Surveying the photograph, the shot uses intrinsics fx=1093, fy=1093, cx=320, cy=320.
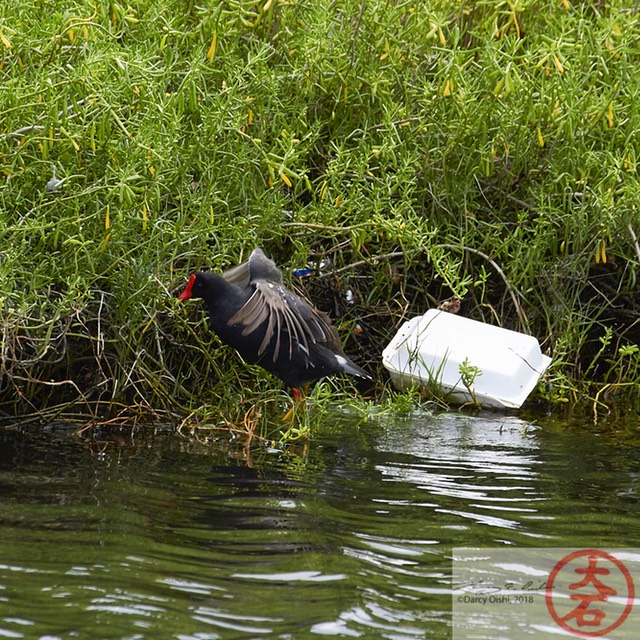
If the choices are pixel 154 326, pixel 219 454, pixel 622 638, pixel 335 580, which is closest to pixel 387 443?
pixel 219 454

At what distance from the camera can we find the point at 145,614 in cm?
341

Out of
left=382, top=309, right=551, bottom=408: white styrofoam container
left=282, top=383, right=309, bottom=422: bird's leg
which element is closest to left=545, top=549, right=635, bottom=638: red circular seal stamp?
left=282, top=383, right=309, bottom=422: bird's leg

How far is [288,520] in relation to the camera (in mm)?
4426

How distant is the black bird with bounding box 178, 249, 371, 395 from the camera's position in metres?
5.68

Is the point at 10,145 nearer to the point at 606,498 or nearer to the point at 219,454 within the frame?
the point at 219,454

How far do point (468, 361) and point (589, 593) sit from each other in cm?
287

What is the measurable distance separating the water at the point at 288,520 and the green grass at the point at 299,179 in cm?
58

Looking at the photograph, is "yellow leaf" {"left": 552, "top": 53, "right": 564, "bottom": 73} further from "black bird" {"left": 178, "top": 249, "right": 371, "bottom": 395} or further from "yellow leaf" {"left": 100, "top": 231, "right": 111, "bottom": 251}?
"yellow leaf" {"left": 100, "top": 231, "right": 111, "bottom": 251}

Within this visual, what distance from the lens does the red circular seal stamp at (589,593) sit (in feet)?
→ 11.7

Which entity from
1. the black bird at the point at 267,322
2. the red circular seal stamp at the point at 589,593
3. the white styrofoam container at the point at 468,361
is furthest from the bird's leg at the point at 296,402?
the red circular seal stamp at the point at 589,593

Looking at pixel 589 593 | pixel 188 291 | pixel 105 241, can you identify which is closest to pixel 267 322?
pixel 188 291

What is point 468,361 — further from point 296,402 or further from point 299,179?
point 299,179

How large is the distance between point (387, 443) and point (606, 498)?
1.25 meters

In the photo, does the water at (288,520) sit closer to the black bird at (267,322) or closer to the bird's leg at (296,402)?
the bird's leg at (296,402)
